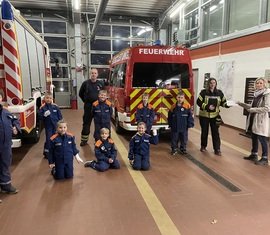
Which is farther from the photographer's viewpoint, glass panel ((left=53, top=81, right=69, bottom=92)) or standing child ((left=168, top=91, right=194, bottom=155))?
glass panel ((left=53, top=81, right=69, bottom=92))

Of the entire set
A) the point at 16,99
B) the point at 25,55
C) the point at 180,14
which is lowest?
the point at 16,99

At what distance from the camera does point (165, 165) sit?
5.07 metres

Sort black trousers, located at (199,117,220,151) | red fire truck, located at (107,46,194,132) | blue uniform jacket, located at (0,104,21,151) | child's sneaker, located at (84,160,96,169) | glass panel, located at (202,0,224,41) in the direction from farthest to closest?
glass panel, located at (202,0,224,41)
red fire truck, located at (107,46,194,132)
black trousers, located at (199,117,220,151)
child's sneaker, located at (84,160,96,169)
blue uniform jacket, located at (0,104,21,151)

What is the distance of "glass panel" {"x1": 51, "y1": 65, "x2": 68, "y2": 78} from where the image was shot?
572 inches

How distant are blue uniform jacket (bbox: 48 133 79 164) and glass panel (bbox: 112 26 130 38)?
39.8 feet

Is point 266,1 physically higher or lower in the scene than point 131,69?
higher

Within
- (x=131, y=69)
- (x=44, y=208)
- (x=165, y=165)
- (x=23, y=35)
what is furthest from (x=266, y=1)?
(x=44, y=208)

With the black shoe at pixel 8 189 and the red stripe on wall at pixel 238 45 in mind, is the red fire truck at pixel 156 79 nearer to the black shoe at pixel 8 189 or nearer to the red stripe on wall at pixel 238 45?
the red stripe on wall at pixel 238 45

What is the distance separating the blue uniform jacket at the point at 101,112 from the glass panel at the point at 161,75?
1.21 meters

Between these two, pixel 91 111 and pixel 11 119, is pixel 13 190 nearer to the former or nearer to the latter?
pixel 11 119

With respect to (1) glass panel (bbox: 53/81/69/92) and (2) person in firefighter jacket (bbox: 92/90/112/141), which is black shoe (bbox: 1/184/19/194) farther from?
(1) glass panel (bbox: 53/81/69/92)

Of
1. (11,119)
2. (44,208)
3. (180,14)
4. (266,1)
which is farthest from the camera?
(180,14)

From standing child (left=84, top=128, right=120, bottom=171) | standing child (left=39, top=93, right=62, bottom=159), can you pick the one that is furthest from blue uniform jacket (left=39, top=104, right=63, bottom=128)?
standing child (left=84, top=128, right=120, bottom=171)

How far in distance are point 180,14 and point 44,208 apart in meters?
12.3
